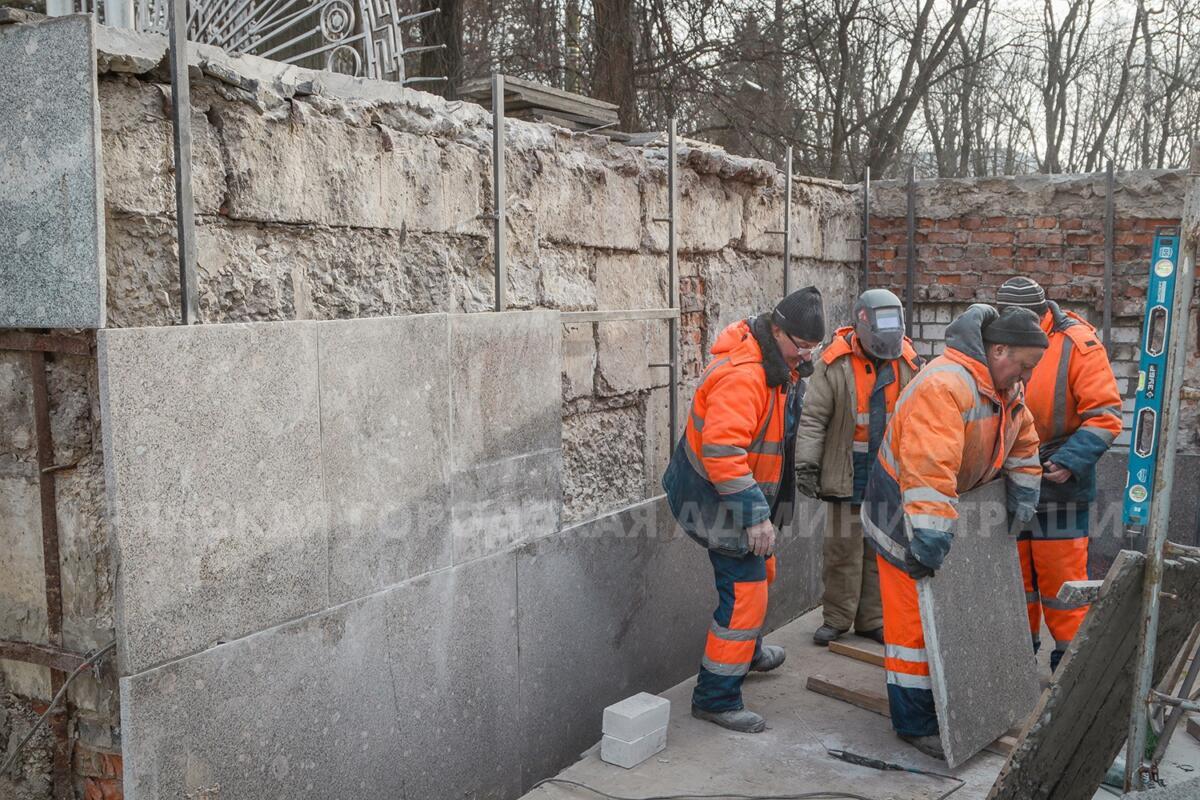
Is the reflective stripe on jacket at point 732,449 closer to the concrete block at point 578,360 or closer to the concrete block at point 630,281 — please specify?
the concrete block at point 578,360

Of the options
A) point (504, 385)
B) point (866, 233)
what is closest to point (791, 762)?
point (504, 385)

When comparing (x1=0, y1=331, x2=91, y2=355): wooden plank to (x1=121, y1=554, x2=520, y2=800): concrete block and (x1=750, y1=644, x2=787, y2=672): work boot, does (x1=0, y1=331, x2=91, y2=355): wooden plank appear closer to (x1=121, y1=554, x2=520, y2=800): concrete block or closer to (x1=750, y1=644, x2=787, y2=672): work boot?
(x1=121, y1=554, x2=520, y2=800): concrete block

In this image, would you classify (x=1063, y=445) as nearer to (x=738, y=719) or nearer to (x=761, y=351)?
(x=761, y=351)

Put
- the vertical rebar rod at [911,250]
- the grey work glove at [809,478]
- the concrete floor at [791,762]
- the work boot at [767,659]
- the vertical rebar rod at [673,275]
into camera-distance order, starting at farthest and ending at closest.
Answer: the vertical rebar rod at [911,250] < the grey work glove at [809,478] < the work boot at [767,659] < the vertical rebar rod at [673,275] < the concrete floor at [791,762]

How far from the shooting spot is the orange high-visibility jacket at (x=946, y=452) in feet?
13.8

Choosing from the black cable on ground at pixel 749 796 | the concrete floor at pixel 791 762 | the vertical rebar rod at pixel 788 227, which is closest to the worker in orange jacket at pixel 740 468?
the concrete floor at pixel 791 762

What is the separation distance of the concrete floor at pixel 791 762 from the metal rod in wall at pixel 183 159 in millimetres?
2347

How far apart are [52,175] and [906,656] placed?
346cm

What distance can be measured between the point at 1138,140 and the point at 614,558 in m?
19.5

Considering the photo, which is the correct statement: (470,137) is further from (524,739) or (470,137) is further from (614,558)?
(524,739)

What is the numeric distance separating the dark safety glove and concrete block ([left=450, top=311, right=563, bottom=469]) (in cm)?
147

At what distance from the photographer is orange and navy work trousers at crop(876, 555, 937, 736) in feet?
14.5

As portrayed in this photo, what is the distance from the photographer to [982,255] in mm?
7344

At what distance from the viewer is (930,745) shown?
4527mm
